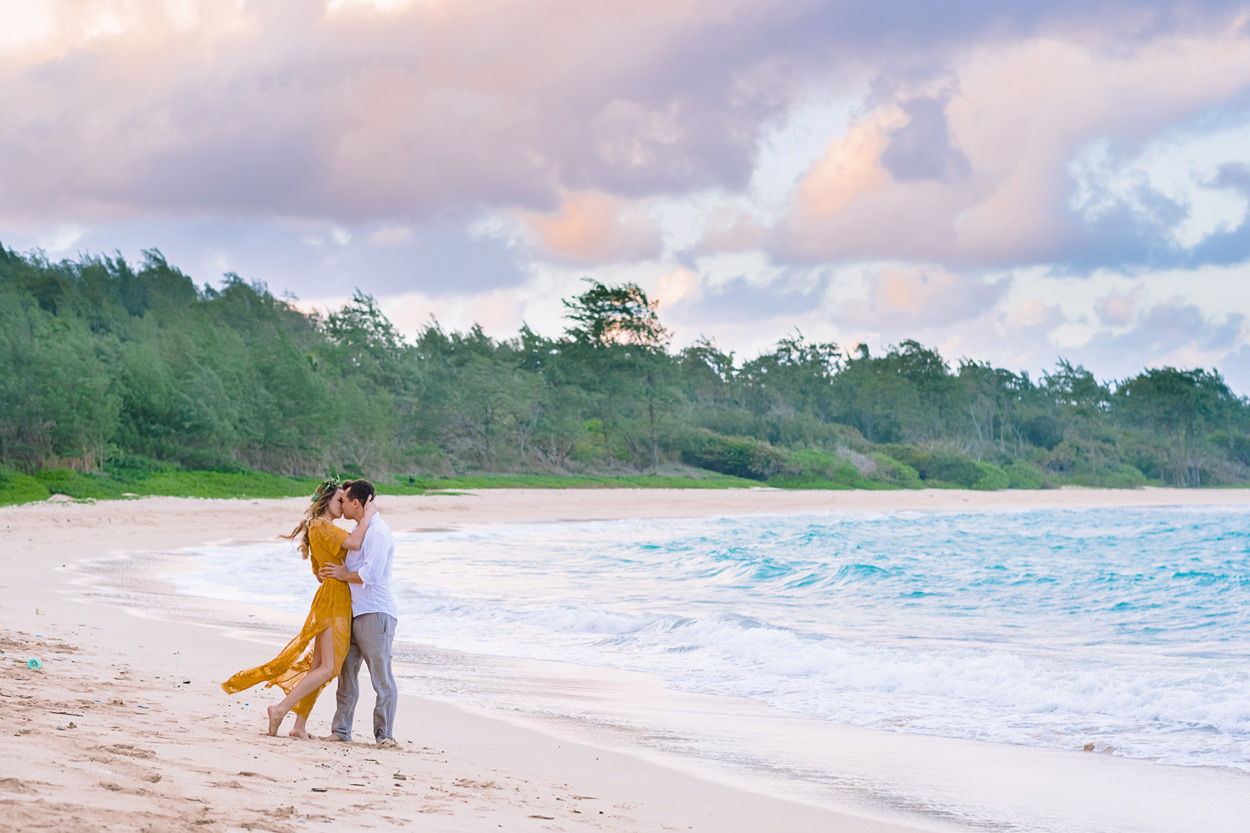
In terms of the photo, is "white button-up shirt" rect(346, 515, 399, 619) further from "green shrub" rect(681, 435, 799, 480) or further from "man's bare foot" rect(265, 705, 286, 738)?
"green shrub" rect(681, 435, 799, 480)

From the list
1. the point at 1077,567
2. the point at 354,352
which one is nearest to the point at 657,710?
the point at 1077,567

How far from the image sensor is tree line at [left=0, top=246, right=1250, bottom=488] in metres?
31.9

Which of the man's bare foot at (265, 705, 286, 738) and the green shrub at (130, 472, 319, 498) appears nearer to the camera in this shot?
the man's bare foot at (265, 705, 286, 738)

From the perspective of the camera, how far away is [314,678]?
5191mm

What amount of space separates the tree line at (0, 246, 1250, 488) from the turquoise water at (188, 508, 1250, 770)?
42.6 feet

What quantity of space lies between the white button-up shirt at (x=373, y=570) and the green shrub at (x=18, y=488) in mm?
21728

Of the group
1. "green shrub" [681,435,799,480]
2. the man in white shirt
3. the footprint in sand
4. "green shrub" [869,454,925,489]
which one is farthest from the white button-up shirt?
"green shrub" [869,454,925,489]

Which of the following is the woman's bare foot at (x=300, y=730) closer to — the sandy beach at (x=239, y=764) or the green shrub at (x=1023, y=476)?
the sandy beach at (x=239, y=764)

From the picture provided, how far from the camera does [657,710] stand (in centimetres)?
711

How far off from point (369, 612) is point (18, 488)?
23260mm

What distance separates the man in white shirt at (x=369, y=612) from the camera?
5.30 m

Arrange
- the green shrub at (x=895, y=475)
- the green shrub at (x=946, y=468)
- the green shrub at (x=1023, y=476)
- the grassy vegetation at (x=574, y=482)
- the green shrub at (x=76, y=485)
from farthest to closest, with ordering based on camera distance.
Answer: the green shrub at (x=1023, y=476), the green shrub at (x=946, y=468), the green shrub at (x=895, y=475), the grassy vegetation at (x=574, y=482), the green shrub at (x=76, y=485)

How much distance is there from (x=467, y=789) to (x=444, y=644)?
223 inches

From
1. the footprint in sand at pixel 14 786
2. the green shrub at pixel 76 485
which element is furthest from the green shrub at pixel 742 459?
the footprint in sand at pixel 14 786
